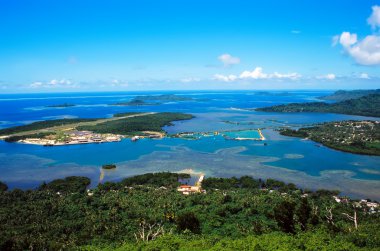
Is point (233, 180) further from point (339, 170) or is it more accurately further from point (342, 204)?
point (339, 170)

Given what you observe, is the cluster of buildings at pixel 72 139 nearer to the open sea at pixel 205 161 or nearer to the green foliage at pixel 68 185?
the open sea at pixel 205 161

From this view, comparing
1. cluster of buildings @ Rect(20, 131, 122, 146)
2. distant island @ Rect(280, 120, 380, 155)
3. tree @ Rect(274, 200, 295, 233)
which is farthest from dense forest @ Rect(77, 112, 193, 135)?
tree @ Rect(274, 200, 295, 233)

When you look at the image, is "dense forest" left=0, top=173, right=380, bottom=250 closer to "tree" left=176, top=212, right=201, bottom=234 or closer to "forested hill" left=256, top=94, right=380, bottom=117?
"tree" left=176, top=212, right=201, bottom=234

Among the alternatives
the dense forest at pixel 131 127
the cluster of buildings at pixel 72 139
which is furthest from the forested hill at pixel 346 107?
the cluster of buildings at pixel 72 139

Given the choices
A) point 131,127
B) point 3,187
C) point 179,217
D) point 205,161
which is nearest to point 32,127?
point 131,127

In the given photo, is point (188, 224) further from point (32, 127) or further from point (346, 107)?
point (346, 107)

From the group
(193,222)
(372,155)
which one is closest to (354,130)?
(372,155)
